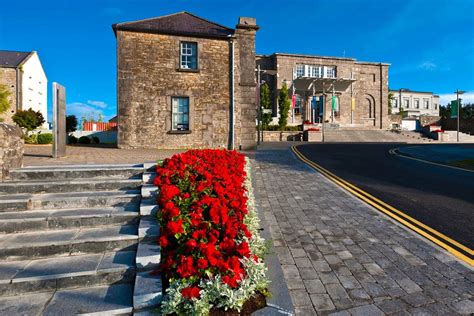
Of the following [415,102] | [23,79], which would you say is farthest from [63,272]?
[415,102]

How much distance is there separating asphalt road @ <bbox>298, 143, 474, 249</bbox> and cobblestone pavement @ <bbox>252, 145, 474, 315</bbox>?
865 millimetres

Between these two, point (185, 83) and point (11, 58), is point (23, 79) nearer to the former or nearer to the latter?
point (11, 58)

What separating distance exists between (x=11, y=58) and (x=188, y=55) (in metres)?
31.5

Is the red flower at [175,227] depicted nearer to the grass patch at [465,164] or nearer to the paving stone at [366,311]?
the paving stone at [366,311]

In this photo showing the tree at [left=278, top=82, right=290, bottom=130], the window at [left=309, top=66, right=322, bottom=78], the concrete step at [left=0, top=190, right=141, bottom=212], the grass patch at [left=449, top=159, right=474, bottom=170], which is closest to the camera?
the concrete step at [left=0, top=190, right=141, bottom=212]

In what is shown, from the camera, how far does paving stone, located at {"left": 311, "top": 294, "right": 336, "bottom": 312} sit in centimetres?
258

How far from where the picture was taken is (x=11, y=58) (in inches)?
1336

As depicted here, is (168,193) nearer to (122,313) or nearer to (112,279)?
(112,279)

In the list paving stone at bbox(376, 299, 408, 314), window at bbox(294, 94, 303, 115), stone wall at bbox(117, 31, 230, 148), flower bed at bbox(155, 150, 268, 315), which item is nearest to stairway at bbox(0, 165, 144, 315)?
flower bed at bbox(155, 150, 268, 315)

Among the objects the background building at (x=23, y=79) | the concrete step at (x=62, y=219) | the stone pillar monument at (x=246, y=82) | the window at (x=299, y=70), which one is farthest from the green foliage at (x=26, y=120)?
the window at (x=299, y=70)

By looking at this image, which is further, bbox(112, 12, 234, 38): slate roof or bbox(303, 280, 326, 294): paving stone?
bbox(112, 12, 234, 38): slate roof

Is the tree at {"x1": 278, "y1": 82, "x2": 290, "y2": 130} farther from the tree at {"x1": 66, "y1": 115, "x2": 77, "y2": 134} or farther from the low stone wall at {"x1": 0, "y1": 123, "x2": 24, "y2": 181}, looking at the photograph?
the low stone wall at {"x1": 0, "y1": 123, "x2": 24, "y2": 181}

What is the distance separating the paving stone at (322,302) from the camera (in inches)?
102

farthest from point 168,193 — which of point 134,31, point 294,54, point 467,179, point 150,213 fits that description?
point 294,54
